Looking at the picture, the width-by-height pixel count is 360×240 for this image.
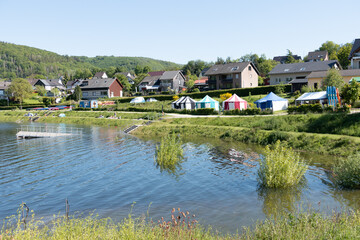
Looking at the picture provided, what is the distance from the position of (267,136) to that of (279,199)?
613 inches

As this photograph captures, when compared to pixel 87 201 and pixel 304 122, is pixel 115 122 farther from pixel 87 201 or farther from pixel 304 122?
pixel 87 201

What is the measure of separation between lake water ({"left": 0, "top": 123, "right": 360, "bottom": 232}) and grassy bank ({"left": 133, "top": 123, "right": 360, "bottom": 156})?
2.01m

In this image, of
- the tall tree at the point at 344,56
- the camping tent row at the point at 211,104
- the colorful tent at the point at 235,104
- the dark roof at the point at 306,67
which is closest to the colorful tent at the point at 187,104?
the camping tent row at the point at 211,104

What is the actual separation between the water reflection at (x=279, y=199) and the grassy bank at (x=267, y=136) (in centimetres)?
925

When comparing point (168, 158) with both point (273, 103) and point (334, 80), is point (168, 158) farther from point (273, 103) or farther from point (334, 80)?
point (334, 80)

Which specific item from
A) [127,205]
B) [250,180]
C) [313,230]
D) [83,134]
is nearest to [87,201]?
[127,205]

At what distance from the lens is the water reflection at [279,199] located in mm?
14609

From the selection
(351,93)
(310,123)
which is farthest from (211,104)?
(310,123)

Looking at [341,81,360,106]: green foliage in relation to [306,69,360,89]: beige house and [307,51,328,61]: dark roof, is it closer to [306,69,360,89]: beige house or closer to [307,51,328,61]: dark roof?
[306,69,360,89]: beige house

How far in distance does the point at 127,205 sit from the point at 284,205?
26.2 feet

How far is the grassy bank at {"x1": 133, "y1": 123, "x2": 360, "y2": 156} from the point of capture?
81.8 ft

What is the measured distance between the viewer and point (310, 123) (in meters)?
31.4

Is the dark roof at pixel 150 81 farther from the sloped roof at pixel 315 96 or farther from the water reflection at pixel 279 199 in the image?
the water reflection at pixel 279 199

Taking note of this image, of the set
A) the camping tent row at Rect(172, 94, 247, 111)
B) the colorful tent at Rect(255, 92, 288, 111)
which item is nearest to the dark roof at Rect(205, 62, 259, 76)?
the camping tent row at Rect(172, 94, 247, 111)
